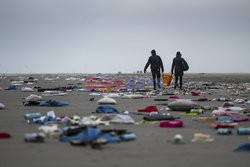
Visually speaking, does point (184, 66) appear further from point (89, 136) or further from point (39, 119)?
point (89, 136)

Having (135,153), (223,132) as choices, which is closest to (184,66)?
(223,132)

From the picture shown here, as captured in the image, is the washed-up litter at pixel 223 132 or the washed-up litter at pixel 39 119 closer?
the washed-up litter at pixel 223 132

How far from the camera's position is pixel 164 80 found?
29.2 m

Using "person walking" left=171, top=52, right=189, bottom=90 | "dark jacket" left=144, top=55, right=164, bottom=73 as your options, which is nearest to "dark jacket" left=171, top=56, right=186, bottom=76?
"person walking" left=171, top=52, right=189, bottom=90

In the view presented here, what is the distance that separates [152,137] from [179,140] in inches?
25.4

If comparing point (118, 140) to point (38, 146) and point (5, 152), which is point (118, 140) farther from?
point (5, 152)

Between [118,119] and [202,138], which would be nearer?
[202,138]

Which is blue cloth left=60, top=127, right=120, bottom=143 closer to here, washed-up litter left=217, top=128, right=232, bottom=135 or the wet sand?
the wet sand

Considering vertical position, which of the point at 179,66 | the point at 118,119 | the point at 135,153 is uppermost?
the point at 179,66

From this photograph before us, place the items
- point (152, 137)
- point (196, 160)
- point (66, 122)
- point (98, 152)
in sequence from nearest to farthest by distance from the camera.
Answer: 1. point (196, 160)
2. point (98, 152)
3. point (152, 137)
4. point (66, 122)

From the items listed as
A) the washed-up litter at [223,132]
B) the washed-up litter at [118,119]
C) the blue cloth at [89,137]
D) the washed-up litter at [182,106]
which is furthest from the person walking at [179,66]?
the blue cloth at [89,137]

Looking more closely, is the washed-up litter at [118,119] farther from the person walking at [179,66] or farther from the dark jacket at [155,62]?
the person walking at [179,66]

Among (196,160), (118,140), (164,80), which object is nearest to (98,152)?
(118,140)

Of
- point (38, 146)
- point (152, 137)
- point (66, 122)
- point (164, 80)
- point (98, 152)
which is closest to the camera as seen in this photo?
point (98, 152)
